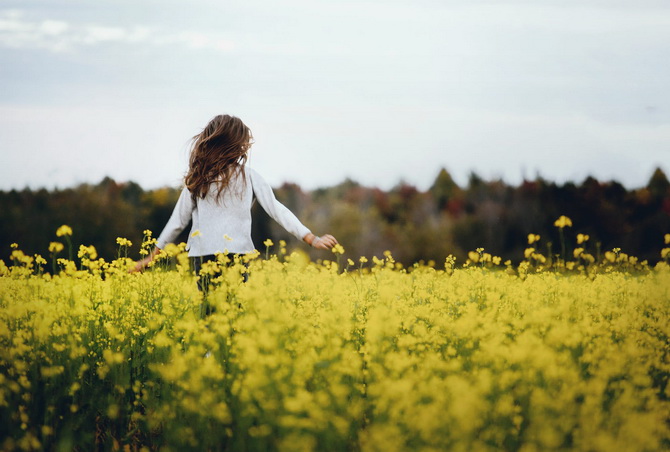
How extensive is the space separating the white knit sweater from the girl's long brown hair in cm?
6

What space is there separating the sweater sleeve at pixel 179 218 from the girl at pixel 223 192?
0.03 meters

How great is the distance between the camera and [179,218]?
14.4 ft

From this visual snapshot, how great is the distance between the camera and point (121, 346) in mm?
3957

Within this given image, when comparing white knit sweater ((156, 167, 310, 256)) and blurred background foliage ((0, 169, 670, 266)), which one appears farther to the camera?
blurred background foliage ((0, 169, 670, 266))

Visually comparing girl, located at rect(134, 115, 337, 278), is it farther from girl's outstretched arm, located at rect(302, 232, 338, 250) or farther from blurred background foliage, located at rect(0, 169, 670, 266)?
blurred background foliage, located at rect(0, 169, 670, 266)

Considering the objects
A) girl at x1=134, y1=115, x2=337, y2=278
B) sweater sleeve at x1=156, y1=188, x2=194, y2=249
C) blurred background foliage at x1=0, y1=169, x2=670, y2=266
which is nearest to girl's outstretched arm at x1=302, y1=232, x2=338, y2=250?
girl at x1=134, y1=115, x2=337, y2=278

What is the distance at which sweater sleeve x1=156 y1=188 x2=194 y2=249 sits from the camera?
171 inches

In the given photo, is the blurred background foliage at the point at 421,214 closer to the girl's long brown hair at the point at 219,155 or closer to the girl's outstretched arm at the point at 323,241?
the girl's long brown hair at the point at 219,155

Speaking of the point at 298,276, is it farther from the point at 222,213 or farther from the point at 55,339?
the point at 55,339

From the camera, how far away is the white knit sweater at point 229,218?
4219mm

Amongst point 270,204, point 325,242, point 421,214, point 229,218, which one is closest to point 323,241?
point 325,242

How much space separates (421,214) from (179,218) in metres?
13.3

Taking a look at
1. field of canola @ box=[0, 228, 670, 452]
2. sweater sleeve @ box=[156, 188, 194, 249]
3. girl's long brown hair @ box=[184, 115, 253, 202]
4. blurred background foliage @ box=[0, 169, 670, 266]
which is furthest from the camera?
blurred background foliage @ box=[0, 169, 670, 266]

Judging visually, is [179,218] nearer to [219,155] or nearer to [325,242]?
[219,155]
